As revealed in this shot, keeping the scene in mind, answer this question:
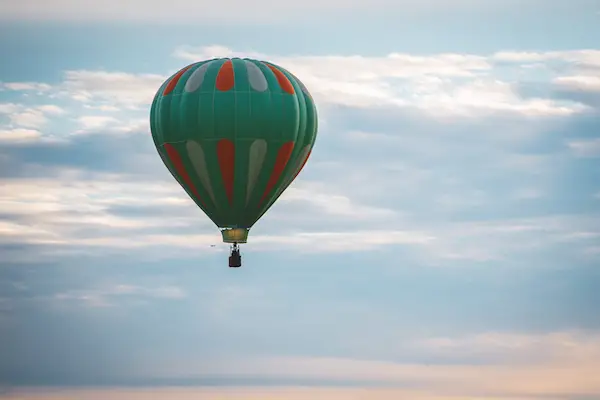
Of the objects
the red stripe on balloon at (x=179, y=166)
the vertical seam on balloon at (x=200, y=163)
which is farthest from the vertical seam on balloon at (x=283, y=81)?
the red stripe on balloon at (x=179, y=166)

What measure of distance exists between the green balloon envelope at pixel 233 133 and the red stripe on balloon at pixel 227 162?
1.9 inches

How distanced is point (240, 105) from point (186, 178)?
4819 mm

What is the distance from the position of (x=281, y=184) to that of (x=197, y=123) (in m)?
5.37

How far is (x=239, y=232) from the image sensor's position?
364ft

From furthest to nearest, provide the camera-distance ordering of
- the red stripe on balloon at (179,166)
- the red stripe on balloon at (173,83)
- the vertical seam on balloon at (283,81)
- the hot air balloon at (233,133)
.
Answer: the red stripe on balloon at (179,166)
the red stripe on balloon at (173,83)
the vertical seam on balloon at (283,81)
the hot air balloon at (233,133)

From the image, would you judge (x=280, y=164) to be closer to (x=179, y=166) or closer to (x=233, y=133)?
(x=233, y=133)

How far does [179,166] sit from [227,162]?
263 cm

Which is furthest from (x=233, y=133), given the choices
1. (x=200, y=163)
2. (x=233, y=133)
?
(x=200, y=163)

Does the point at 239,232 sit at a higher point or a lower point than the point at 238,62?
lower

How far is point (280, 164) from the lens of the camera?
362ft

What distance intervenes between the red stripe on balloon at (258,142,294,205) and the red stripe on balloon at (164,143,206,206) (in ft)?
10.6

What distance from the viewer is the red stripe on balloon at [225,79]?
358ft

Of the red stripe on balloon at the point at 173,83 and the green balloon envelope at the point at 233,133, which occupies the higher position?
the red stripe on balloon at the point at 173,83

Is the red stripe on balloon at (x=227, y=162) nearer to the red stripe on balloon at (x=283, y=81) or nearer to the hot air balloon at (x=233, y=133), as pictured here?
the hot air balloon at (x=233, y=133)
